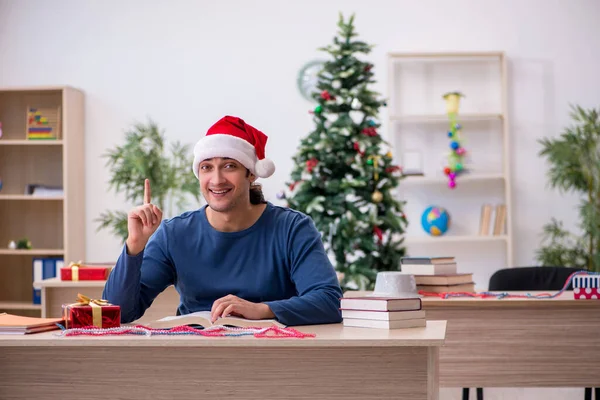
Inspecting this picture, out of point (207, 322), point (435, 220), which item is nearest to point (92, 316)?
point (207, 322)

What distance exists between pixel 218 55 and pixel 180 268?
463cm

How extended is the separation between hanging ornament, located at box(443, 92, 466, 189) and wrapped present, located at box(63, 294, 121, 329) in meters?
4.57

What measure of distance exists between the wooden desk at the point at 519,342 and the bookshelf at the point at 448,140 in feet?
10.6

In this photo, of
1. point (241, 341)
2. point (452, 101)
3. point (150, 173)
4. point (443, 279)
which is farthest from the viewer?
point (452, 101)

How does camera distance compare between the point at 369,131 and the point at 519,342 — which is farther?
the point at 369,131

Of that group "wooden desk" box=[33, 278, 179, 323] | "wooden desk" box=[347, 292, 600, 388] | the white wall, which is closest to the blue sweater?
"wooden desk" box=[347, 292, 600, 388]

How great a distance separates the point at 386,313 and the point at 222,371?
1.31ft

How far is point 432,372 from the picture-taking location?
1.95 meters

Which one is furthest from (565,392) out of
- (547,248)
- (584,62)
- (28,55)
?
(28,55)

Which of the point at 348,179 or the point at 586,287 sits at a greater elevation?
the point at 348,179

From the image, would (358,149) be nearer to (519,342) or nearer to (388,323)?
(519,342)

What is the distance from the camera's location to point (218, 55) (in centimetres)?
687

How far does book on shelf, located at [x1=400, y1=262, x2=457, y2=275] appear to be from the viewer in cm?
356

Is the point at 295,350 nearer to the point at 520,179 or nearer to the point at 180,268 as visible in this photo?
the point at 180,268
